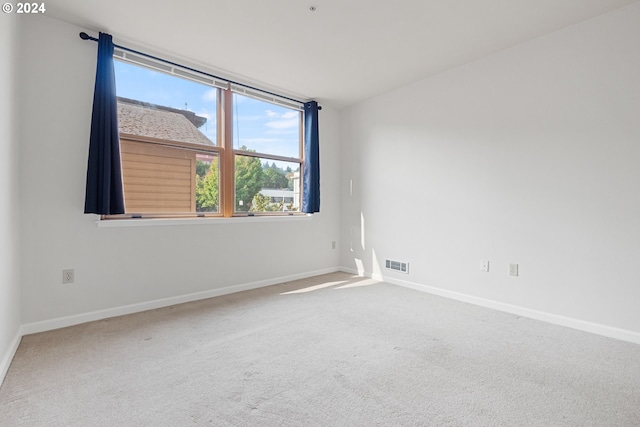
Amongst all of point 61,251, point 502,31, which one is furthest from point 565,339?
point 61,251

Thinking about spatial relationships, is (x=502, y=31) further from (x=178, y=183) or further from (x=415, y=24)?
(x=178, y=183)

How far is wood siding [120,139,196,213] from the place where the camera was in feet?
9.69

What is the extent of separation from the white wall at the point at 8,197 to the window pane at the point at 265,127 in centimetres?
190

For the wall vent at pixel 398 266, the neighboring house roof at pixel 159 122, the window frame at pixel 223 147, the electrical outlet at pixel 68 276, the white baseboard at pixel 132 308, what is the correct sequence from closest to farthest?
1. the white baseboard at pixel 132 308
2. the electrical outlet at pixel 68 276
3. the neighboring house roof at pixel 159 122
4. the window frame at pixel 223 147
5. the wall vent at pixel 398 266

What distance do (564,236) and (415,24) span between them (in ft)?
7.15

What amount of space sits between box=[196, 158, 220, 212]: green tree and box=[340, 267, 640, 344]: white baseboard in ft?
8.06

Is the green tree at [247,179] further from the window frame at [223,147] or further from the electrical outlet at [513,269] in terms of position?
the electrical outlet at [513,269]

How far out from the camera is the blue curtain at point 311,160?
4.29 m

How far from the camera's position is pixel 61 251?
8.43 feet

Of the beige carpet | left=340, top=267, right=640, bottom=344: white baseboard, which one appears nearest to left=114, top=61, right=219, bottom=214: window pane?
the beige carpet

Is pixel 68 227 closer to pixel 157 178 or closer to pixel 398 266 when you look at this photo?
Result: pixel 157 178

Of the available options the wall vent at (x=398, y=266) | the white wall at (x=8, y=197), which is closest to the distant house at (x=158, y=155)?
the white wall at (x=8, y=197)

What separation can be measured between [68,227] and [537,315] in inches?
162

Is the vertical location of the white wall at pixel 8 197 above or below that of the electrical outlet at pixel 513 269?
above
